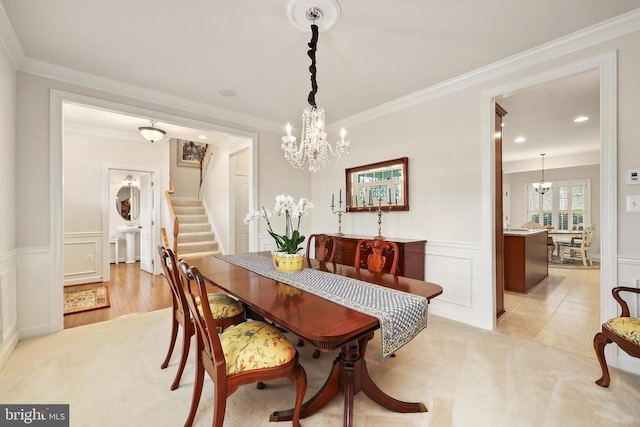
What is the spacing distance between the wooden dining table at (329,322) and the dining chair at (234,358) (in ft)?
0.48

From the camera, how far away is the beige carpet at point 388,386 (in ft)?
5.09

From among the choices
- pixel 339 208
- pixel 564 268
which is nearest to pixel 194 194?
pixel 339 208

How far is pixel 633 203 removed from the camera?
6.54 feet

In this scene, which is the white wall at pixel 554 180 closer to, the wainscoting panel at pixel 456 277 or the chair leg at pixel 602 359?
the wainscoting panel at pixel 456 277

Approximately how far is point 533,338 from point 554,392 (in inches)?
35.5

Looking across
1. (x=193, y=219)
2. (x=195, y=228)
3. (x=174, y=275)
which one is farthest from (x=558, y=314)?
(x=193, y=219)

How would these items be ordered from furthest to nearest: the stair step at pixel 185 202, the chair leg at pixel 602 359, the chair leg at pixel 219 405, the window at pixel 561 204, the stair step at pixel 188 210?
1. the window at pixel 561 204
2. the stair step at pixel 185 202
3. the stair step at pixel 188 210
4. the chair leg at pixel 602 359
5. the chair leg at pixel 219 405

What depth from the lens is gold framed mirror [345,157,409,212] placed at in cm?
342

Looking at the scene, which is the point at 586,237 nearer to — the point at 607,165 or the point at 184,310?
the point at 607,165

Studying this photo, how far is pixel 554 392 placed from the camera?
1.77 m

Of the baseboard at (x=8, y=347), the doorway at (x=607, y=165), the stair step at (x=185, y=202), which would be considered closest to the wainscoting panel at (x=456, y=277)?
the doorway at (x=607, y=165)

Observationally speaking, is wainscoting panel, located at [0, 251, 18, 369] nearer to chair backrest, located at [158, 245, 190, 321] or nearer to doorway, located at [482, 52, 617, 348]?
chair backrest, located at [158, 245, 190, 321]

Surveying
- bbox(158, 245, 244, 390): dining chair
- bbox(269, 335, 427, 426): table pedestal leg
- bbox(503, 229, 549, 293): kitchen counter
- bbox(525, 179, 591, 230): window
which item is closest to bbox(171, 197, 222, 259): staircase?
bbox(158, 245, 244, 390): dining chair

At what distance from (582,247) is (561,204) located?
2.17 meters
